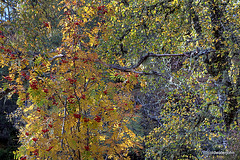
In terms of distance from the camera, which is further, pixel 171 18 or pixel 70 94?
pixel 171 18

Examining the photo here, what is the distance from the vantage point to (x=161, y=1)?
3791mm

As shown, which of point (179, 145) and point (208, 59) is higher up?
point (208, 59)

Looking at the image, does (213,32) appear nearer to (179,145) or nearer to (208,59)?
(208,59)

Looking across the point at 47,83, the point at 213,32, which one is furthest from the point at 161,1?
the point at 47,83

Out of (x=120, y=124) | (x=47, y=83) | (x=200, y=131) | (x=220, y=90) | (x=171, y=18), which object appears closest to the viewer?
(x=47, y=83)

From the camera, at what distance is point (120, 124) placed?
194cm

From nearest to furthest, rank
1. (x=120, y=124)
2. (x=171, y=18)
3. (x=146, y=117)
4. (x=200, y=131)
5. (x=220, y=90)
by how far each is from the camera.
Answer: (x=120, y=124), (x=220, y=90), (x=200, y=131), (x=171, y=18), (x=146, y=117)

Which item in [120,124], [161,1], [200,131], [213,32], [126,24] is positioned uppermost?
[161,1]

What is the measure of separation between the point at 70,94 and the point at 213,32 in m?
2.69

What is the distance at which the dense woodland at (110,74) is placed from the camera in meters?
1.51

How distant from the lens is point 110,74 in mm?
2168

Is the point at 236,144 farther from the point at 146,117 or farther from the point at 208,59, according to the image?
the point at 146,117

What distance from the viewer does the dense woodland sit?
1.51 m

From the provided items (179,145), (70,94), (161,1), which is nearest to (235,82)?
(179,145)
